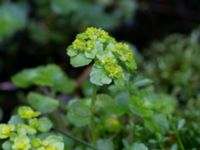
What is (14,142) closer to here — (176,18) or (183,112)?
(183,112)

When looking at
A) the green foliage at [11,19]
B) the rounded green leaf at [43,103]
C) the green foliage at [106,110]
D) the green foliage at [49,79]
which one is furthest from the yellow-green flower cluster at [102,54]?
the green foliage at [11,19]

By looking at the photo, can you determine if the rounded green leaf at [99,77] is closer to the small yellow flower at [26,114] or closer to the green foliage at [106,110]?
the green foliage at [106,110]

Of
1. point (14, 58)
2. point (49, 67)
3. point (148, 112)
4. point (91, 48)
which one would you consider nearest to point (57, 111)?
point (49, 67)

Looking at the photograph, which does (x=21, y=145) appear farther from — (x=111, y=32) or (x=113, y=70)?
(x=111, y=32)

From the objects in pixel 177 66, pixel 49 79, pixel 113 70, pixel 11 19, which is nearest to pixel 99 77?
pixel 113 70

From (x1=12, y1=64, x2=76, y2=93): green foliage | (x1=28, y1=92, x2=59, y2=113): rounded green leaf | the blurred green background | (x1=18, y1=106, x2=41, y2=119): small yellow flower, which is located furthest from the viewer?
the blurred green background

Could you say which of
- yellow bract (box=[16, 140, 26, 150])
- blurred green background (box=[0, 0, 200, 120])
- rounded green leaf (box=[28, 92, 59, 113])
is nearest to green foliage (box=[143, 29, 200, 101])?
blurred green background (box=[0, 0, 200, 120])

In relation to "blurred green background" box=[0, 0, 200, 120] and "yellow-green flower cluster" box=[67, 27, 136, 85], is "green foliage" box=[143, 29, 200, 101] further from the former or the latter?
"yellow-green flower cluster" box=[67, 27, 136, 85]
